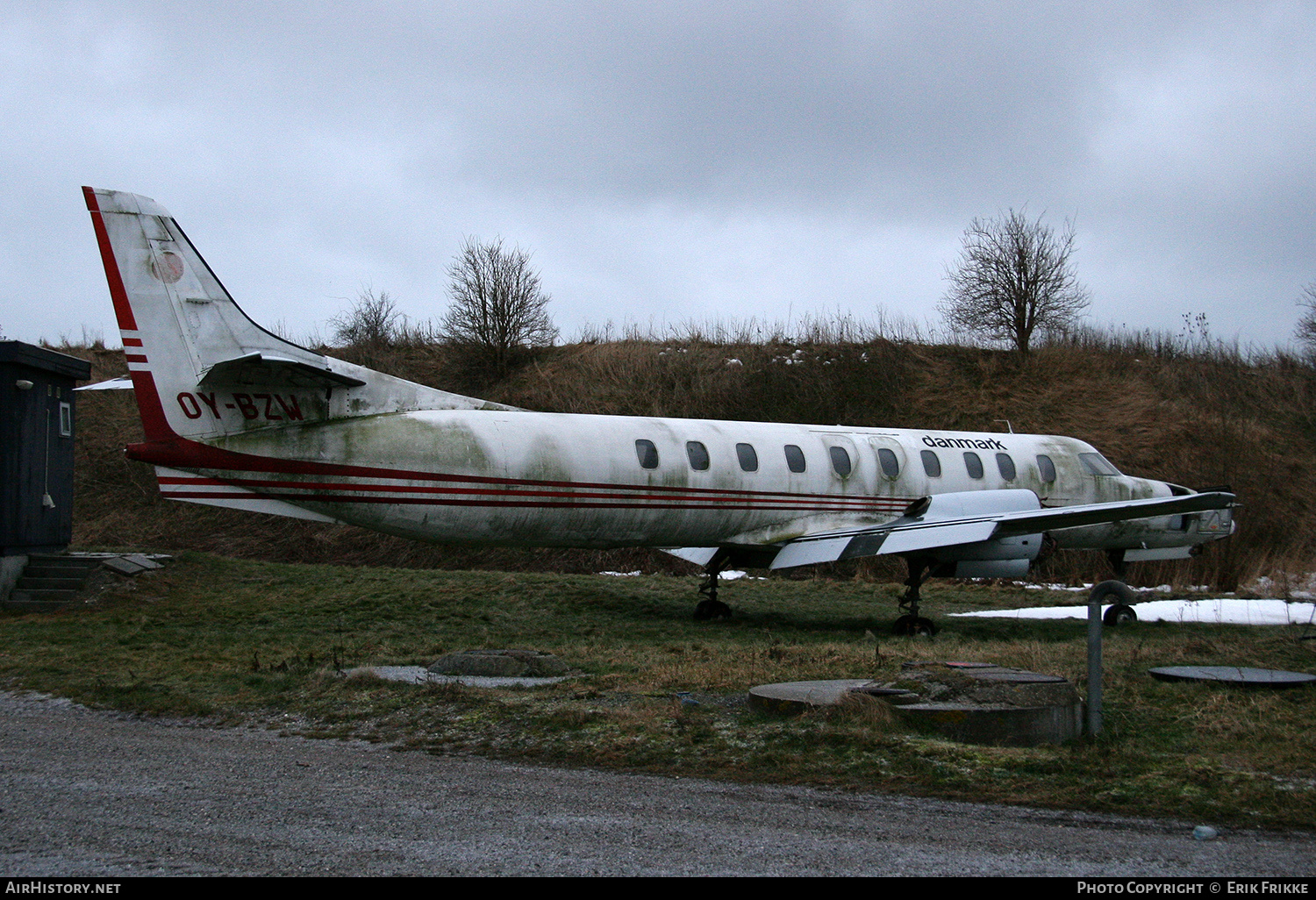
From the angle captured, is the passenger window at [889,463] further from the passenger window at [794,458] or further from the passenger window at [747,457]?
the passenger window at [747,457]

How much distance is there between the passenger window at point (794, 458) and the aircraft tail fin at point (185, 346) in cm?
722

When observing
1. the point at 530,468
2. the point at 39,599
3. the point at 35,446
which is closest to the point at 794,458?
the point at 530,468

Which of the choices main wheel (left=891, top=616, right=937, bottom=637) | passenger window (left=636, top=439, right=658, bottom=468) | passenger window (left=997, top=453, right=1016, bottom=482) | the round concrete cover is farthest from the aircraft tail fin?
passenger window (left=997, top=453, right=1016, bottom=482)

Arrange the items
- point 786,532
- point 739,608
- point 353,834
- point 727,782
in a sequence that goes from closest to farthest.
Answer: point 353,834 → point 727,782 → point 786,532 → point 739,608

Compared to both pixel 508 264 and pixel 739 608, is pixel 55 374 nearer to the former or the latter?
pixel 739 608

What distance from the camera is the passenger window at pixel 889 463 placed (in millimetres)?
17297

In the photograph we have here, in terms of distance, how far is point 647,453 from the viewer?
15.2 metres

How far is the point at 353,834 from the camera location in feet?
15.7

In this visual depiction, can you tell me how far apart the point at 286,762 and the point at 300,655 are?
4.63 m

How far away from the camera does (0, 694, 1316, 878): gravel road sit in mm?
4355

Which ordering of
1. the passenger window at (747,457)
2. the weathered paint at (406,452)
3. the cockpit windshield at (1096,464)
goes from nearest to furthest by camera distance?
the weathered paint at (406,452)
the passenger window at (747,457)
the cockpit windshield at (1096,464)

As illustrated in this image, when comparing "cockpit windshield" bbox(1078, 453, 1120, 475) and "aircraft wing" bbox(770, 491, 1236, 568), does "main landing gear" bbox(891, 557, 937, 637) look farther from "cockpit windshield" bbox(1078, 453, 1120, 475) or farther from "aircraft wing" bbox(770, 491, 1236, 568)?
"cockpit windshield" bbox(1078, 453, 1120, 475)

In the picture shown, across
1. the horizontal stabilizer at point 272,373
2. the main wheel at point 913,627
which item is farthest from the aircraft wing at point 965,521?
the horizontal stabilizer at point 272,373

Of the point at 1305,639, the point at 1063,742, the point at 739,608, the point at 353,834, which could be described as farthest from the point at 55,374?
the point at 1305,639
